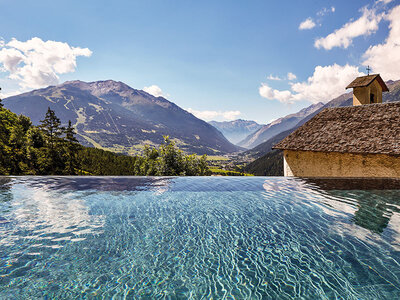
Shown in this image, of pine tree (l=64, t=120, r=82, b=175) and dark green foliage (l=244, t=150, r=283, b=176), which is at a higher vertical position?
pine tree (l=64, t=120, r=82, b=175)

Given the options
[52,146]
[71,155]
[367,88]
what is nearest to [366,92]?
[367,88]

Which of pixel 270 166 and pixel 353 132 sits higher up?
pixel 353 132

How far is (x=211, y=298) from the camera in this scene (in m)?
4.17

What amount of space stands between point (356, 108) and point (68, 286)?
72.2 feet

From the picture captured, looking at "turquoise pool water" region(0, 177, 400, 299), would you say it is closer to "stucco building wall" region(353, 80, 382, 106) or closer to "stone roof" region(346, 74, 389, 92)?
"stucco building wall" region(353, 80, 382, 106)

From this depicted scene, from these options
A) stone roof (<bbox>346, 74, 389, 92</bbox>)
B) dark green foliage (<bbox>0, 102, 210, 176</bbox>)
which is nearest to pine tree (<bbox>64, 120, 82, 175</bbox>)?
dark green foliage (<bbox>0, 102, 210, 176</bbox>)

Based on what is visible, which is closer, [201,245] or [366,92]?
[201,245]

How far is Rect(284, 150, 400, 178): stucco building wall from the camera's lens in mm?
14094

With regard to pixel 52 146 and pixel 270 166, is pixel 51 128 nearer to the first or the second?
pixel 52 146

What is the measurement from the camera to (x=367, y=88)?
2627 centimetres

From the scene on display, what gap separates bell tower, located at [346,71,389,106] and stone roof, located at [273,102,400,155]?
10.7 m

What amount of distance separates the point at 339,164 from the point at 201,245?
46.0 ft

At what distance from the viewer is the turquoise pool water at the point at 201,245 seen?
14.5 feet

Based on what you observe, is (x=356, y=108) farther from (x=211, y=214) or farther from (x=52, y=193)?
(x=52, y=193)
